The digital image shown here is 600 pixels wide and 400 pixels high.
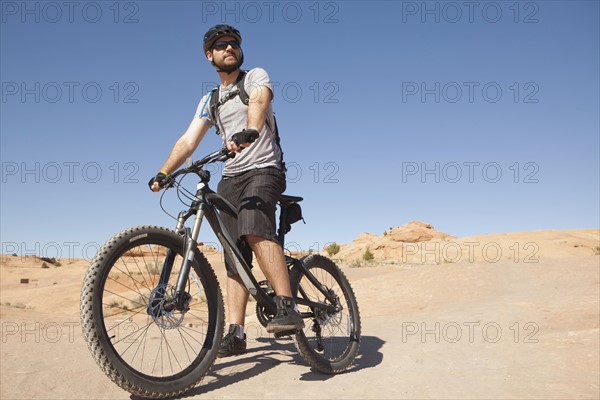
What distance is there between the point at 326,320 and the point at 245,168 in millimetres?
1760

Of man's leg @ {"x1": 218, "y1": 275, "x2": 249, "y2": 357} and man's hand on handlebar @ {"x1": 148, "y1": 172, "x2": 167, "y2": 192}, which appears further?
man's leg @ {"x1": 218, "y1": 275, "x2": 249, "y2": 357}

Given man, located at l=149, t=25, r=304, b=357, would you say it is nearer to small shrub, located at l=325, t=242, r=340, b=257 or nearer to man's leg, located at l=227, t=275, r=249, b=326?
man's leg, located at l=227, t=275, r=249, b=326

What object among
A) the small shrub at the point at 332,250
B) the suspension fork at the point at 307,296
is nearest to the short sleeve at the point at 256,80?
the suspension fork at the point at 307,296

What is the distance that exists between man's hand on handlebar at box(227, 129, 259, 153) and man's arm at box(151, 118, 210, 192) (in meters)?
0.81

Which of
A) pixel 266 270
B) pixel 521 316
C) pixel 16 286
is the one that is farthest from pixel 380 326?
pixel 16 286

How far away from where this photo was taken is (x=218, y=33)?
155 inches

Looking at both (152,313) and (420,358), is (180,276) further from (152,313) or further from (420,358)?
(420,358)

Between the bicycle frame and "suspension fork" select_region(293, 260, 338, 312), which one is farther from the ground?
the bicycle frame

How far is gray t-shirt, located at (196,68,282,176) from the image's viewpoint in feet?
12.8

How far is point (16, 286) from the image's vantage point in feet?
98.0

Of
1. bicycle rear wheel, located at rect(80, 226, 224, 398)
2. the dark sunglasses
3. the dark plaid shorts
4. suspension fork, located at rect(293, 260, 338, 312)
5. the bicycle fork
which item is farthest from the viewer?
suspension fork, located at rect(293, 260, 338, 312)

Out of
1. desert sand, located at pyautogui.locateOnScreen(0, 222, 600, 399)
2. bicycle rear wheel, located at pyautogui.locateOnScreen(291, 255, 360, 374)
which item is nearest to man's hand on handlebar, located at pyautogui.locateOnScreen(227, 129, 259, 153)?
bicycle rear wheel, located at pyautogui.locateOnScreen(291, 255, 360, 374)

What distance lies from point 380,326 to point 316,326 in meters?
2.01

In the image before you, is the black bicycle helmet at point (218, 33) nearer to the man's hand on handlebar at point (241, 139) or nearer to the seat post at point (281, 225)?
the man's hand on handlebar at point (241, 139)
